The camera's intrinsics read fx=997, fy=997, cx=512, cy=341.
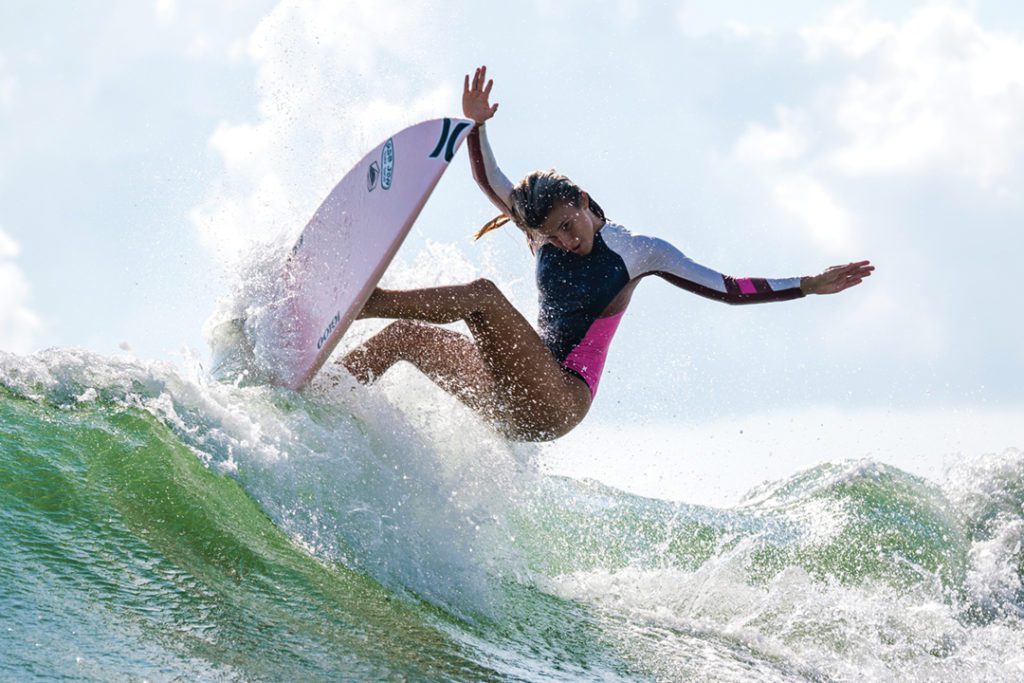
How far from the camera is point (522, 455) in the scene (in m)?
5.08

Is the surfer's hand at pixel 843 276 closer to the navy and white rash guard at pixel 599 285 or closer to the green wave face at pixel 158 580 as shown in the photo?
the navy and white rash guard at pixel 599 285

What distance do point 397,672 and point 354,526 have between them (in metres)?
1.13

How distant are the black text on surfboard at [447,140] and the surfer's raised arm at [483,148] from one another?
528 mm

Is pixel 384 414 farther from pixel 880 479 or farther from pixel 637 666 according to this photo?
pixel 880 479

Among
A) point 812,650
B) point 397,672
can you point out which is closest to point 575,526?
point 812,650

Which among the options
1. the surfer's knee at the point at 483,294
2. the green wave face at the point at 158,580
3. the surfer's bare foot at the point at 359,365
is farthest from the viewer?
the surfer's bare foot at the point at 359,365

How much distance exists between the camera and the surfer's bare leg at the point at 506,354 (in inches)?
169

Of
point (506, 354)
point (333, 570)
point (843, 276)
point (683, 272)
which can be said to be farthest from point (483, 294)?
point (843, 276)

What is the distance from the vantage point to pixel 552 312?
16.3ft

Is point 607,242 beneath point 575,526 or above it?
above

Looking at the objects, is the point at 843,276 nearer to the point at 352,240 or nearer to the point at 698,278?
the point at 698,278

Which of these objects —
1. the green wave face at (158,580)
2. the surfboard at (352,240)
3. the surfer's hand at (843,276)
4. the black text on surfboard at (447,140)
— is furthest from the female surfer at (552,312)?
the green wave face at (158,580)

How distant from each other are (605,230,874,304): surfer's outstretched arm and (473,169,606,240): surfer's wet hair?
357mm

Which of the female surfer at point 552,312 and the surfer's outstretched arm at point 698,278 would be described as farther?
the surfer's outstretched arm at point 698,278
